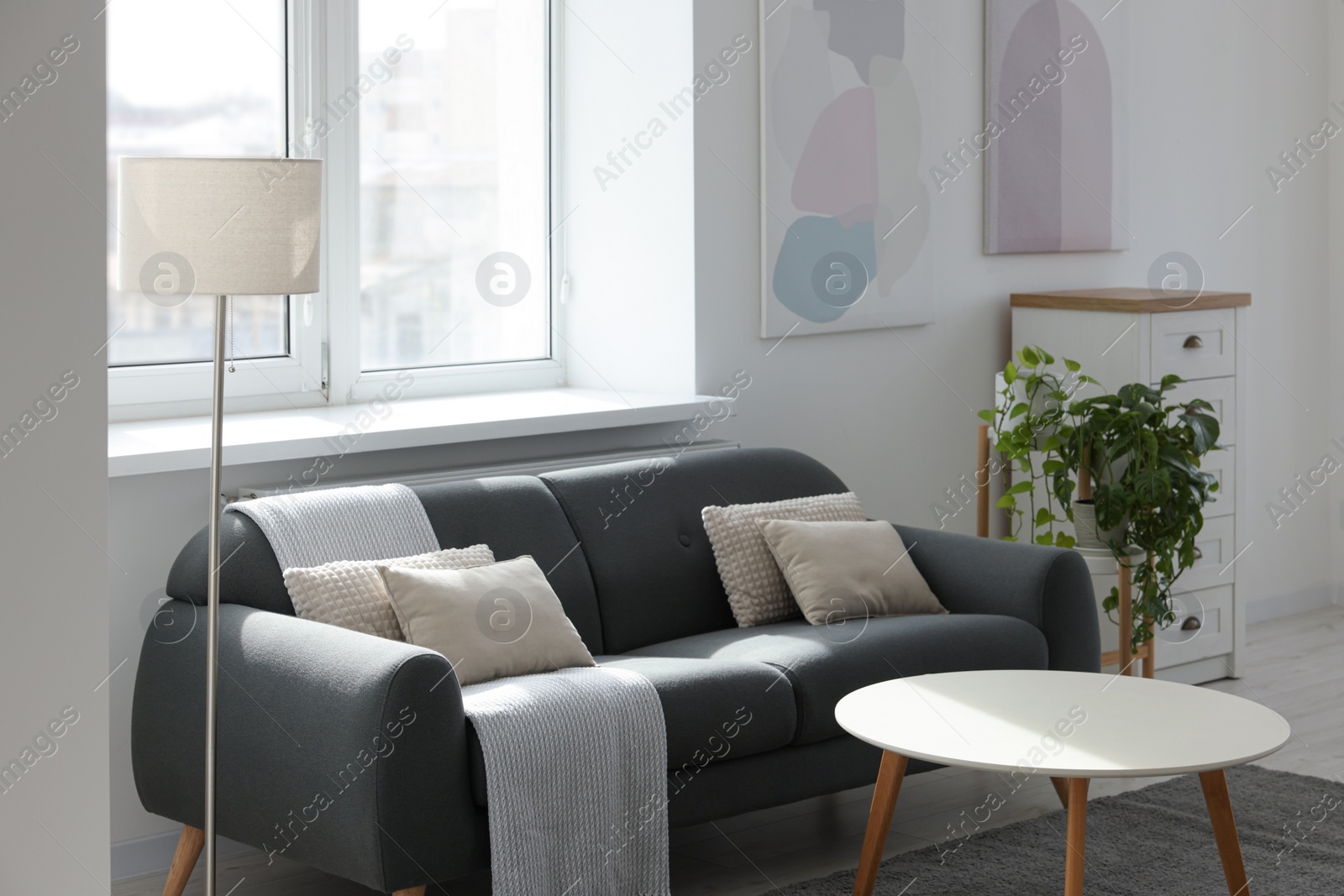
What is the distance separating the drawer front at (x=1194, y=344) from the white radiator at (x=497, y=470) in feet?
4.24

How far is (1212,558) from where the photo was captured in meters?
4.75

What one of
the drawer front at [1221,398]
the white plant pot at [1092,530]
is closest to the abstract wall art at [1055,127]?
the drawer front at [1221,398]

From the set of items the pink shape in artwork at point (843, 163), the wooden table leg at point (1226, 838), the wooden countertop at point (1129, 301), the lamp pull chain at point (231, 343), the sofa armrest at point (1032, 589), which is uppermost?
the pink shape in artwork at point (843, 163)

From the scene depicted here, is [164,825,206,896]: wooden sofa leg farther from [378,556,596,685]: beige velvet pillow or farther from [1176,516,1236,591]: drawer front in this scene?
[1176,516,1236,591]: drawer front

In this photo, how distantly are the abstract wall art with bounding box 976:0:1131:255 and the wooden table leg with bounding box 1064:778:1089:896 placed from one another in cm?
261

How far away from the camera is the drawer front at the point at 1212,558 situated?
4.70 m

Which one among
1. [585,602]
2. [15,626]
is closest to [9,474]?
[15,626]

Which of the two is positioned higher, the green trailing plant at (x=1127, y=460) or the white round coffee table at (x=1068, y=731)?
the green trailing plant at (x=1127, y=460)

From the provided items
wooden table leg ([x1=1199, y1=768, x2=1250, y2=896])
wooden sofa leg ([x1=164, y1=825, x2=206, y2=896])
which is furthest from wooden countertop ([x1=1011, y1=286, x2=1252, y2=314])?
wooden sofa leg ([x1=164, y1=825, x2=206, y2=896])

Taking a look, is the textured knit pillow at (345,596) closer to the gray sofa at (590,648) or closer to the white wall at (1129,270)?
the gray sofa at (590,648)

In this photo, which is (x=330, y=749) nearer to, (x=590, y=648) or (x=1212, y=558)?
(x=590, y=648)

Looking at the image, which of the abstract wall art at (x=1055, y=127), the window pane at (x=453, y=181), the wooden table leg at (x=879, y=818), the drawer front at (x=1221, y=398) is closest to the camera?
the wooden table leg at (x=879, y=818)

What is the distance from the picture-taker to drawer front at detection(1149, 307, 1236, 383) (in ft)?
14.8

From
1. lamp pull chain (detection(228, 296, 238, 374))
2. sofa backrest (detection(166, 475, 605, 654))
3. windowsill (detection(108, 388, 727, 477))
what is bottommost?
sofa backrest (detection(166, 475, 605, 654))
